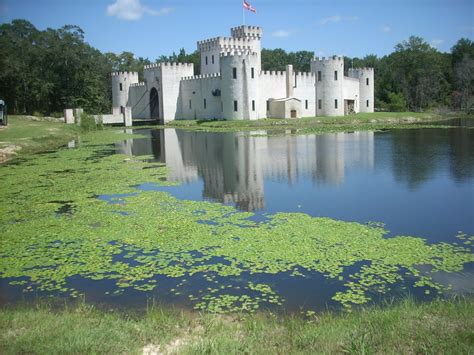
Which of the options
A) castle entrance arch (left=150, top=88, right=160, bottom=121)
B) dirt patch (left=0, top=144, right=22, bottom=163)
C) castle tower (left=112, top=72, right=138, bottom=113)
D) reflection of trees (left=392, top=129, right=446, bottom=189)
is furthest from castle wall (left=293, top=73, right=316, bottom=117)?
dirt patch (left=0, top=144, right=22, bottom=163)

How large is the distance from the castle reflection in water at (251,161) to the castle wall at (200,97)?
22.9 meters

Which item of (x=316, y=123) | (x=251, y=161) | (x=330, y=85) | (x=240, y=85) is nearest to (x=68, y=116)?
(x=240, y=85)

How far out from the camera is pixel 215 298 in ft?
25.9

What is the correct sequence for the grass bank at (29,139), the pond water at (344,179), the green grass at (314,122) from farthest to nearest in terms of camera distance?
the green grass at (314,122) < the grass bank at (29,139) < the pond water at (344,179)

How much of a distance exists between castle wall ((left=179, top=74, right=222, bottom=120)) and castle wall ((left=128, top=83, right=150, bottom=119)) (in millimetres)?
6818

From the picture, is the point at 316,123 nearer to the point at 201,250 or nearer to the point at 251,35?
the point at 251,35

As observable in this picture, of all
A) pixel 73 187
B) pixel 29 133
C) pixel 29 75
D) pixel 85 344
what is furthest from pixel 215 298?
pixel 29 75

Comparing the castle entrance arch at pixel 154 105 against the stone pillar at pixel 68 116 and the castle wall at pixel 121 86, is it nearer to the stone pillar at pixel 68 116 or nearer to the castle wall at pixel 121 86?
the castle wall at pixel 121 86

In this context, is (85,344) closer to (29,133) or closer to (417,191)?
(417,191)

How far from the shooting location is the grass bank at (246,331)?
5633mm

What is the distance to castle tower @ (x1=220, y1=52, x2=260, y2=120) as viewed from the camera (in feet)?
179

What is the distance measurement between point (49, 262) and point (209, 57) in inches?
2266

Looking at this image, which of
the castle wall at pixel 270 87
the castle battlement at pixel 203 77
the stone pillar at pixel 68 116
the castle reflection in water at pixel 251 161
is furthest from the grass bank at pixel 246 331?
the castle battlement at pixel 203 77

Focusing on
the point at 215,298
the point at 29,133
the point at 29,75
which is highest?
the point at 29,75
